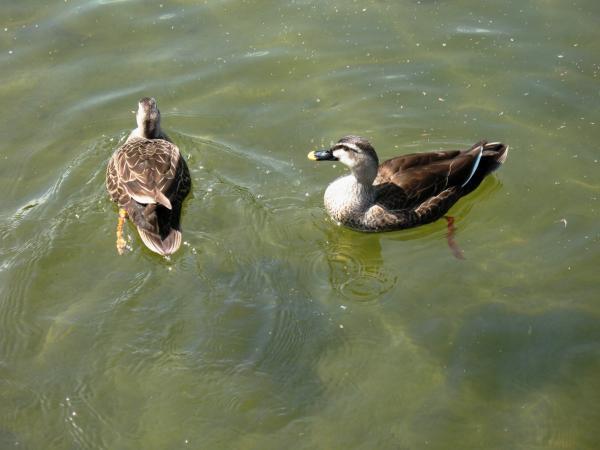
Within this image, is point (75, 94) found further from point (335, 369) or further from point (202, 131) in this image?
point (335, 369)

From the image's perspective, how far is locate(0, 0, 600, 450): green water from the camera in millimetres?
6184

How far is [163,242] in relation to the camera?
7594mm

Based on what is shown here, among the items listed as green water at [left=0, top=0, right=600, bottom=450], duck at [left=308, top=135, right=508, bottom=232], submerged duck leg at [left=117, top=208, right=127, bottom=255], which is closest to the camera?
green water at [left=0, top=0, right=600, bottom=450]

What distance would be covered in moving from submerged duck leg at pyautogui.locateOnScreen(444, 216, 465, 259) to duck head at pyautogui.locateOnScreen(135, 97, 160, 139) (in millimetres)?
3563

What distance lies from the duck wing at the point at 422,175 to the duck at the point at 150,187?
2209 mm

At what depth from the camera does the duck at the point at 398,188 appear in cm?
789

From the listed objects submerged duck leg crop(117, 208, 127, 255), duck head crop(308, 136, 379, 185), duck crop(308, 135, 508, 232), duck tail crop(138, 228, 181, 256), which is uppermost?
duck head crop(308, 136, 379, 185)

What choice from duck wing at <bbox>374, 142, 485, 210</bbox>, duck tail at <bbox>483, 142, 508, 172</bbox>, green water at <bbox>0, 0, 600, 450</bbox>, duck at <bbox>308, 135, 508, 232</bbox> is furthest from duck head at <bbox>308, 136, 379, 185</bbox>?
duck tail at <bbox>483, 142, 508, 172</bbox>

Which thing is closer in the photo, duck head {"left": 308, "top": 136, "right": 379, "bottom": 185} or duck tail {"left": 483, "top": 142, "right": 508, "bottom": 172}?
Answer: duck head {"left": 308, "top": 136, "right": 379, "bottom": 185}

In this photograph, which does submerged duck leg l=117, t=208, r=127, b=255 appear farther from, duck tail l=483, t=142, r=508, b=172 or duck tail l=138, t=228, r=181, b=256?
duck tail l=483, t=142, r=508, b=172

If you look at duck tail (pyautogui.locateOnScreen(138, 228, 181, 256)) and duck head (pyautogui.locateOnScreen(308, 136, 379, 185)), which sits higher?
duck head (pyautogui.locateOnScreen(308, 136, 379, 185))

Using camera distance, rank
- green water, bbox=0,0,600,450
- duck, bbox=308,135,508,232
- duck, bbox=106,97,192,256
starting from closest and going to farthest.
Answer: green water, bbox=0,0,600,450 < duck, bbox=106,97,192,256 < duck, bbox=308,135,508,232

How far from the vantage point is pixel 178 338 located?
678cm

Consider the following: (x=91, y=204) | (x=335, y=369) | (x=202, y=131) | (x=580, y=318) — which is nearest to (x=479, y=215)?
(x=580, y=318)
